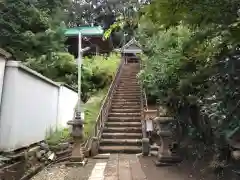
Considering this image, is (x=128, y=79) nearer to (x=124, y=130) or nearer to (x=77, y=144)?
(x=124, y=130)

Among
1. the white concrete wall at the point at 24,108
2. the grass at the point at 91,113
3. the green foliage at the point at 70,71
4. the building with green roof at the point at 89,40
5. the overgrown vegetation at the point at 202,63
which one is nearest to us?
the overgrown vegetation at the point at 202,63

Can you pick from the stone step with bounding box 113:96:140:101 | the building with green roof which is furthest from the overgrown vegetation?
the building with green roof

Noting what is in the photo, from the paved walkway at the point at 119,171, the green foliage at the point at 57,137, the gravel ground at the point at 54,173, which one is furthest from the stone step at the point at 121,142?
the gravel ground at the point at 54,173

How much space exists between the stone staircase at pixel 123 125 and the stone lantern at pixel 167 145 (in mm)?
2610

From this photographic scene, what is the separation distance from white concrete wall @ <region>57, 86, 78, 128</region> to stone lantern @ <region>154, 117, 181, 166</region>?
5.77 metres

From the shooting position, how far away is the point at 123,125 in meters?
12.2

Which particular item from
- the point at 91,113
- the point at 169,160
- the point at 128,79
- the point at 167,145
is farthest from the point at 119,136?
the point at 128,79

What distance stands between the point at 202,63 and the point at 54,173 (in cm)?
451

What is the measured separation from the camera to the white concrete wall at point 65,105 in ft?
41.2

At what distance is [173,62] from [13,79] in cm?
405

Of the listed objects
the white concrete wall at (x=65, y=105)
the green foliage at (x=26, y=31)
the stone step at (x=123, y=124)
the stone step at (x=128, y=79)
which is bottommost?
the stone step at (x=123, y=124)

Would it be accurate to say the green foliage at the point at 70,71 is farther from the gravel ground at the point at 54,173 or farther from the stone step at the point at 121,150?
the gravel ground at the point at 54,173

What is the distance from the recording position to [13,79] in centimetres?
745

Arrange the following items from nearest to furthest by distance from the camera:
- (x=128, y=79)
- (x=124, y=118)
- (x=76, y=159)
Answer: (x=76, y=159) < (x=124, y=118) < (x=128, y=79)
